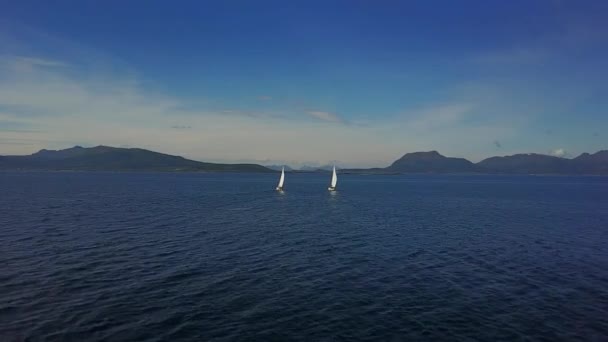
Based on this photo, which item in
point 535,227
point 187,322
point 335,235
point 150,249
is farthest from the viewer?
point 535,227

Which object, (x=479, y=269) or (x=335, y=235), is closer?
(x=479, y=269)

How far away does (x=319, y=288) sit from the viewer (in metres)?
36.8

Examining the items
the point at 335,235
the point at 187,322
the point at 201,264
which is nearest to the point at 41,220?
the point at 201,264

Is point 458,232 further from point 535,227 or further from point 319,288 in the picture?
point 319,288

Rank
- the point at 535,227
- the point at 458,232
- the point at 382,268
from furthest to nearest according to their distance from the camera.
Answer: the point at 535,227 → the point at 458,232 → the point at 382,268

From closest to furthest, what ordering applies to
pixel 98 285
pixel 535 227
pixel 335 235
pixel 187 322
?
pixel 187 322
pixel 98 285
pixel 335 235
pixel 535 227

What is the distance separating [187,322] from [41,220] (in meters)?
61.5

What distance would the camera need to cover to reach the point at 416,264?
4628 centimetres

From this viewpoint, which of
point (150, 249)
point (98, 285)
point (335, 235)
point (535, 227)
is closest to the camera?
point (98, 285)

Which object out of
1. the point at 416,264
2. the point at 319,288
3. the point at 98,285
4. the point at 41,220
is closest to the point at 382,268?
the point at 416,264

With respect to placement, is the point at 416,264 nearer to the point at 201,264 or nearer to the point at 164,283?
the point at 201,264

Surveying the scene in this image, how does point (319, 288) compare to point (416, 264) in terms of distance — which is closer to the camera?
point (319, 288)

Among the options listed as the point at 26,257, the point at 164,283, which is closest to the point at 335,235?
the point at 164,283

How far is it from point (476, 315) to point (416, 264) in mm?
15644
